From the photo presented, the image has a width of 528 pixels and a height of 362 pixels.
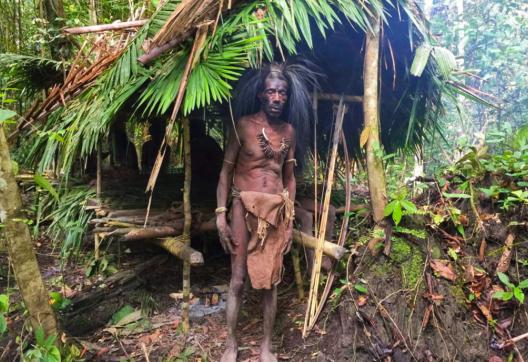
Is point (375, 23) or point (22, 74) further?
point (22, 74)

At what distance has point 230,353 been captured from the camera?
9.52 feet

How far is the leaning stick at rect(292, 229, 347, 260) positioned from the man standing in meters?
0.26

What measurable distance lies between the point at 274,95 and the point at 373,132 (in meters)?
0.81

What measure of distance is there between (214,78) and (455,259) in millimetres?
2053

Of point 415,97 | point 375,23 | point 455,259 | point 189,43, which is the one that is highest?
point 375,23

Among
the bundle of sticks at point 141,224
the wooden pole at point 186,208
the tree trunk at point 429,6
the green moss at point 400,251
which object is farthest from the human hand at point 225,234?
the tree trunk at point 429,6

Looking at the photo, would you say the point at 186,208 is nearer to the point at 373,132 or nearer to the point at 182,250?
the point at 182,250

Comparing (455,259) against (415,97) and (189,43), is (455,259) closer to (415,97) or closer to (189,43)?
(415,97)

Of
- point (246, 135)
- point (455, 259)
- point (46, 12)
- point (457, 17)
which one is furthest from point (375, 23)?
point (457, 17)

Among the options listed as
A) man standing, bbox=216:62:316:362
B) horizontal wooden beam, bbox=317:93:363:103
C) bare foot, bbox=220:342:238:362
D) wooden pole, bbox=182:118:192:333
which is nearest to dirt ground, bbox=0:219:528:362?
bare foot, bbox=220:342:238:362

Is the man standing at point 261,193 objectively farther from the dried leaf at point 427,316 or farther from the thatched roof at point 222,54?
the dried leaf at point 427,316

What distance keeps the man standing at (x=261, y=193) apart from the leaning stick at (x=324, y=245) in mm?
265

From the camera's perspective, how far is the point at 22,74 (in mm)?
4004

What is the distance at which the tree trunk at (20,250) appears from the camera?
229cm
